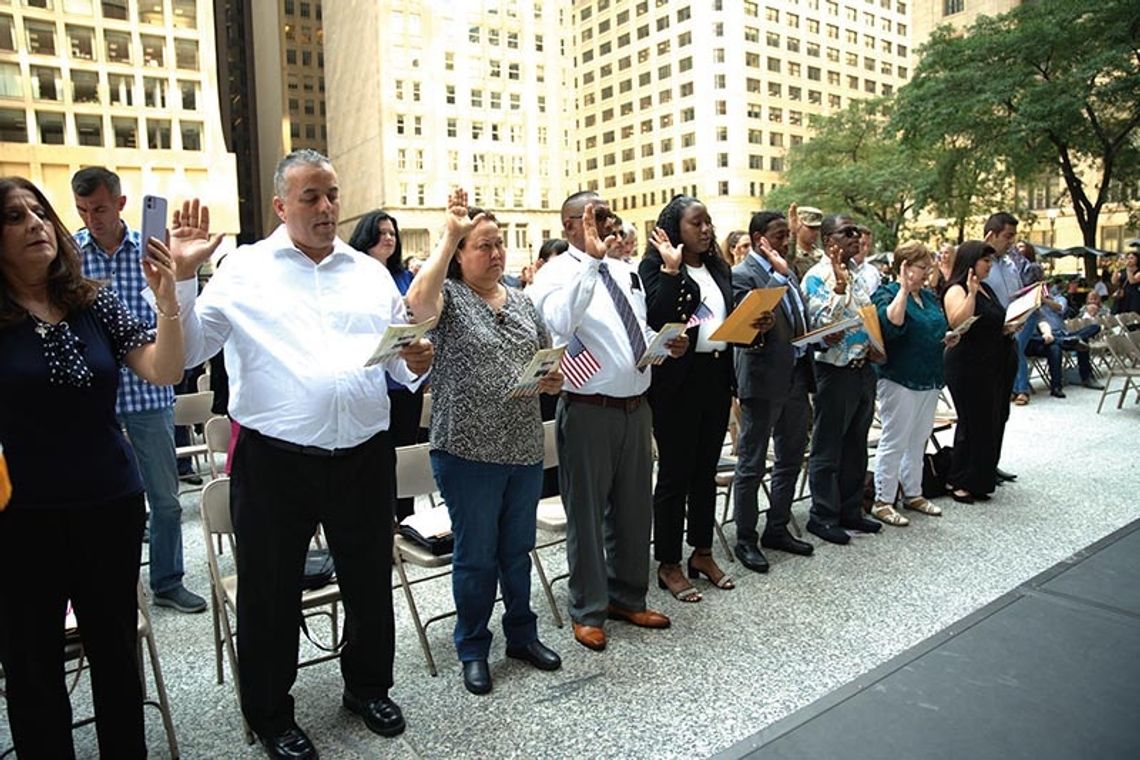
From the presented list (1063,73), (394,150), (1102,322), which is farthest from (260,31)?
(1102,322)

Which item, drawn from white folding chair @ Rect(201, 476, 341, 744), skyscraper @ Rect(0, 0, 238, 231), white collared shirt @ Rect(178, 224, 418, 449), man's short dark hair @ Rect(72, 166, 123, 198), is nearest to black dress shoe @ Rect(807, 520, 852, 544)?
white folding chair @ Rect(201, 476, 341, 744)

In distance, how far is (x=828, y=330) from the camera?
408cm

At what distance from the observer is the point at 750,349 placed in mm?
4191

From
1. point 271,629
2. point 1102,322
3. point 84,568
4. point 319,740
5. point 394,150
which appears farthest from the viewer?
point 394,150

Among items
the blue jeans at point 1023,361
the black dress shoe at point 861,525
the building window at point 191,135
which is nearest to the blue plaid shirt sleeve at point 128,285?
the black dress shoe at point 861,525

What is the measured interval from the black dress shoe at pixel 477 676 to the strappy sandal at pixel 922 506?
346 cm

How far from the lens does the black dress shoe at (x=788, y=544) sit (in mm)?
4512

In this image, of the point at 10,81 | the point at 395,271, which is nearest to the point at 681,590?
the point at 395,271

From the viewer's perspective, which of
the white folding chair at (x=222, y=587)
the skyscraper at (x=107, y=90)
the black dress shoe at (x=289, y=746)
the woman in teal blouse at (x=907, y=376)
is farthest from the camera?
the skyscraper at (x=107, y=90)

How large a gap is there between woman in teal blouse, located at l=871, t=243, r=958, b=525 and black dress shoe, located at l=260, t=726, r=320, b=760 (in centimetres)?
389

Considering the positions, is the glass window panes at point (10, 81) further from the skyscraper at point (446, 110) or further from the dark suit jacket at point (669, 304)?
the dark suit jacket at point (669, 304)

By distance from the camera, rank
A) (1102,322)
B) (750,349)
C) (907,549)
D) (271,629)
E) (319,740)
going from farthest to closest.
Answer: (1102,322)
(907,549)
(750,349)
(319,740)
(271,629)

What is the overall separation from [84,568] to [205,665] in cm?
136

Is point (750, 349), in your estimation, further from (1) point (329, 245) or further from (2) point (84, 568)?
(2) point (84, 568)
